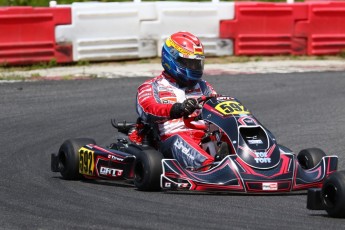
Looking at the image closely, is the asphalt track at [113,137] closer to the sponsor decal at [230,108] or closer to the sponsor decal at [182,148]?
the sponsor decal at [182,148]

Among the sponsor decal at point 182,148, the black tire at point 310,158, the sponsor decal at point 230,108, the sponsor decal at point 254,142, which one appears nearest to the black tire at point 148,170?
the sponsor decal at point 182,148

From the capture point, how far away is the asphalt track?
6.55 meters

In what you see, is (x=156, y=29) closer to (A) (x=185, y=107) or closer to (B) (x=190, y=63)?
(B) (x=190, y=63)

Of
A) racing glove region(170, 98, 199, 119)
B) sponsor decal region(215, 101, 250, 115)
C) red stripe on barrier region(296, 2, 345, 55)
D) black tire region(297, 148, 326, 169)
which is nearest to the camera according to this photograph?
sponsor decal region(215, 101, 250, 115)

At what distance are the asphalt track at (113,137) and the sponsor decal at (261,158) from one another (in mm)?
281

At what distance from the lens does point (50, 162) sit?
9.51m

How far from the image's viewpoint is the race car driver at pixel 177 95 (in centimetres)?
805

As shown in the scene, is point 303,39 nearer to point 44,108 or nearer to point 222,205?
point 44,108

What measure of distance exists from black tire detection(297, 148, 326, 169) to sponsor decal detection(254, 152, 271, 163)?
801 mm

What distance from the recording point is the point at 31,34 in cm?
1489

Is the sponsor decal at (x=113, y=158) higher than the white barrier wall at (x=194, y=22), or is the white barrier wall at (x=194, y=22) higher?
the sponsor decal at (x=113, y=158)

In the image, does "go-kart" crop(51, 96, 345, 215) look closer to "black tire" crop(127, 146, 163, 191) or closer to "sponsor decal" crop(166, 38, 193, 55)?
"black tire" crop(127, 146, 163, 191)

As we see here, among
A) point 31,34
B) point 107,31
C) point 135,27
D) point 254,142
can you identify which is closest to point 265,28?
point 135,27

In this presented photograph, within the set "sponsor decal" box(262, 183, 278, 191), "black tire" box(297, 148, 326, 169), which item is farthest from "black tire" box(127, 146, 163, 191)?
"black tire" box(297, 148, 326, 169)
